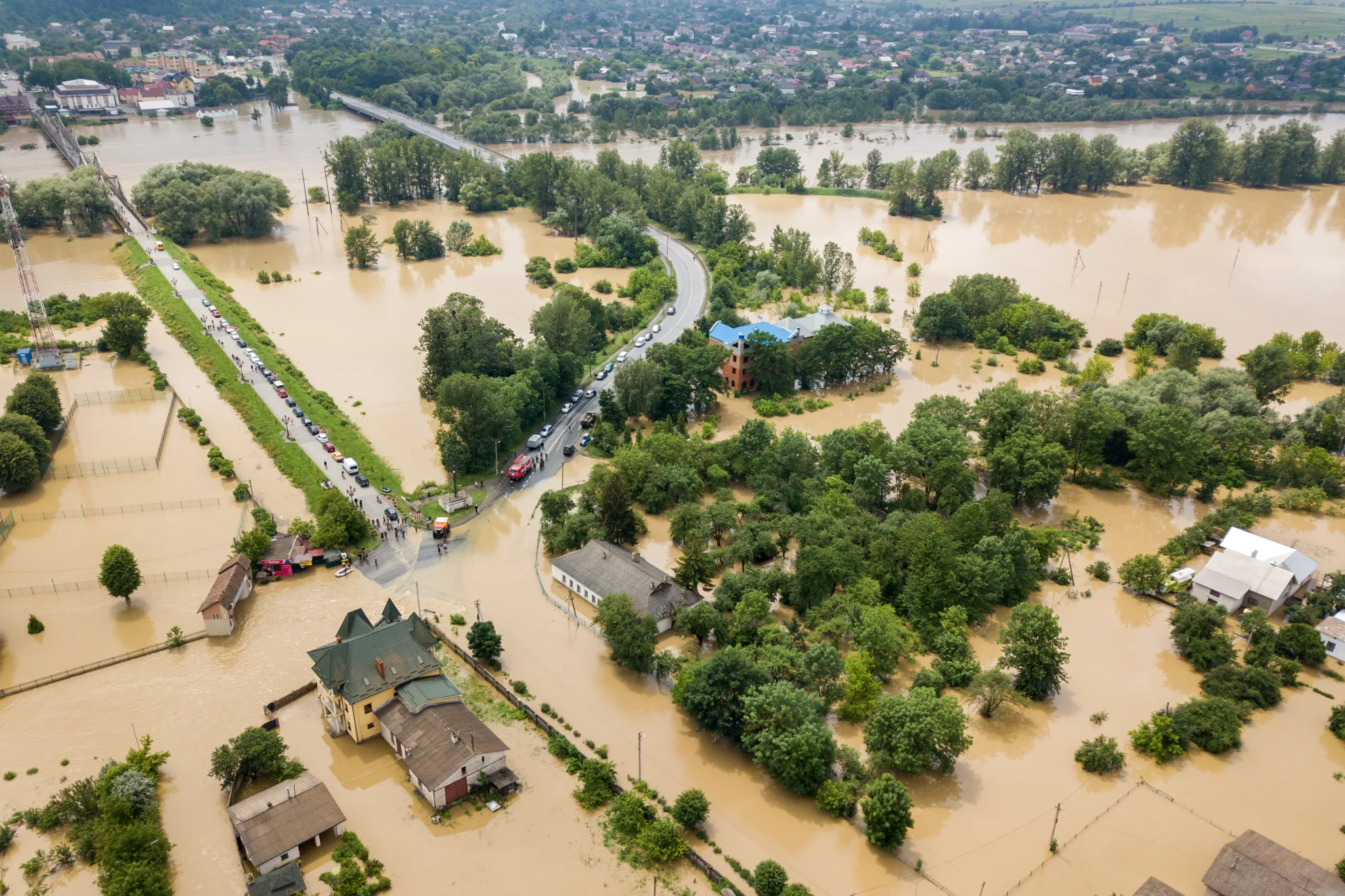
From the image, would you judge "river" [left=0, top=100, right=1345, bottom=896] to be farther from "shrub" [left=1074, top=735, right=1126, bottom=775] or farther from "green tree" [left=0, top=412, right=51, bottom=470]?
"green tree" [left=0, top=412, right=51, bottom=470]

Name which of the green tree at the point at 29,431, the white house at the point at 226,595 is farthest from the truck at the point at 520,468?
the green tree at the point at 29,431

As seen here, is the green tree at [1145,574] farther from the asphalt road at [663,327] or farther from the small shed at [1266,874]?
the asphalt road at [663,327]

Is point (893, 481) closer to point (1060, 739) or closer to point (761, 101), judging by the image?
point (1060, 739)

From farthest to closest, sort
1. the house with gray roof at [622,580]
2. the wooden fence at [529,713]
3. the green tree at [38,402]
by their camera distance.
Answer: the green tree at [38,402] → the house with gray roof at [622,580] → the wooden fence at [529,713]

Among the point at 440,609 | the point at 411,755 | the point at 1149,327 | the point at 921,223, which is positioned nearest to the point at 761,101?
the point at 921,223

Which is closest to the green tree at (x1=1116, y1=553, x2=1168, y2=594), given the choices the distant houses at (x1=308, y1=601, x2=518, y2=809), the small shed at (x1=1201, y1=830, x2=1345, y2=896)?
the small shed at (x1=1201, y1=830, x2=1345, y2=896)

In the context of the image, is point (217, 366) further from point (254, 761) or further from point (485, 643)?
point (254, 761)

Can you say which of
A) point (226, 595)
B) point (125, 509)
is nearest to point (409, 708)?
point (226, 595)
